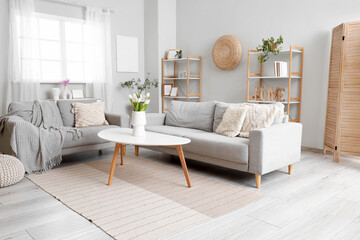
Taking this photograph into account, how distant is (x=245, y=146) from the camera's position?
3.14 meters

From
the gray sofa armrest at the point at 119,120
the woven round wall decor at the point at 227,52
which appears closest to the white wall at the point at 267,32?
the woven round wall decor at the point at 227,52

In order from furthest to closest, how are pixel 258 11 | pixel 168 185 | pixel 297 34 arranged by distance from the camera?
1. pixel 258 11
2. pixel 297 34
3. pixel 168 185

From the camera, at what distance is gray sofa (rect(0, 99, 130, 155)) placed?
12.1 feet

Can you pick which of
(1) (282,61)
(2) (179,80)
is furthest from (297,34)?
(2) (179,80)

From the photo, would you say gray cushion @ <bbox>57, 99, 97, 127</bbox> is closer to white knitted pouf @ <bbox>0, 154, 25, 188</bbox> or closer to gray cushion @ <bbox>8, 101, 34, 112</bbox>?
gray cushion @ <bbox>8, 101, 34, 112</bbox>

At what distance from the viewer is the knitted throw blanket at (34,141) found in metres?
3.49

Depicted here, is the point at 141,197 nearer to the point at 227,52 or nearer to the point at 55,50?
the point at 227,52

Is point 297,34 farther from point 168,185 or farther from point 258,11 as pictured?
point 168,185

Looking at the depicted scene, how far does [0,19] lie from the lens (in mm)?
5066

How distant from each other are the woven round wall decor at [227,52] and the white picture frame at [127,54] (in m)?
1.80

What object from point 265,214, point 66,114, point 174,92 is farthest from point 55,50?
point 265,214

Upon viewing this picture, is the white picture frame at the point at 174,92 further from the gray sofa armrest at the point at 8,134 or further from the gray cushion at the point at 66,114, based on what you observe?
the gray sofa armrest at the point at 8,134

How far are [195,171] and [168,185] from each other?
0.61 meters

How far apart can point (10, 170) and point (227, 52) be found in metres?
4.10
